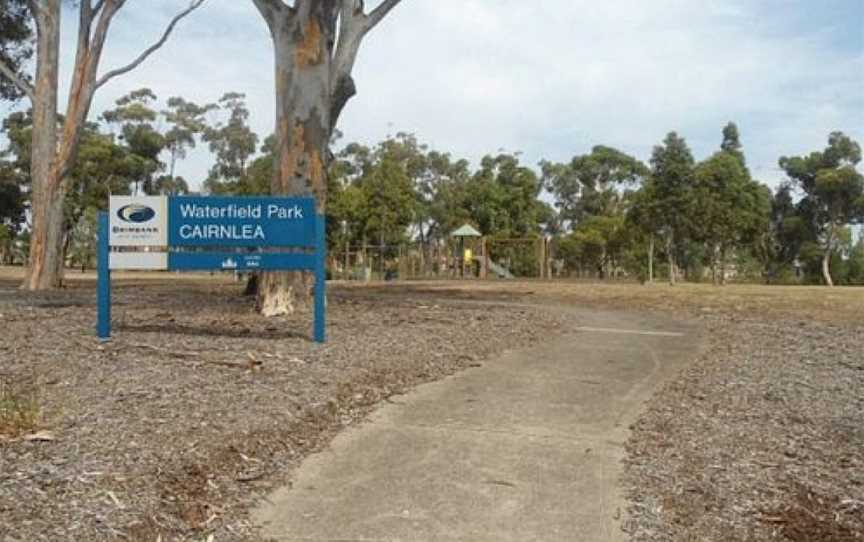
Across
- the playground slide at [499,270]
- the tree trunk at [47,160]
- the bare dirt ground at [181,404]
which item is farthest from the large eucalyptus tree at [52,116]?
the playground slide at [499,270]

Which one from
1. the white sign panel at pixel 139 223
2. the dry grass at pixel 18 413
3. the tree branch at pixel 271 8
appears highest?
the tree branch at pixel 271 8

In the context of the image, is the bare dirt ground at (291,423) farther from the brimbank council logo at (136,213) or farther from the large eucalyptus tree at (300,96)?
the large eucalyptus tree at (300,96)

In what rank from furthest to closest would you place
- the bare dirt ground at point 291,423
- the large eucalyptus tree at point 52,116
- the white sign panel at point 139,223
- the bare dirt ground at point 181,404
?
the large eucalyptus tree at point 52,116, the white sign panel at point 139,223, the bare dirt ground at point 291,423, the bare dirt ground at point 181,404

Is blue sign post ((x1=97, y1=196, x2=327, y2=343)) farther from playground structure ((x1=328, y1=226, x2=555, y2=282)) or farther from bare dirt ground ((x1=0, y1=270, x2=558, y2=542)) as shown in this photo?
playground structure ((x1=328, y1=226, x2=555, y2=282))

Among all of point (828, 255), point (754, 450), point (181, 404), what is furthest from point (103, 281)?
point (828, 255)

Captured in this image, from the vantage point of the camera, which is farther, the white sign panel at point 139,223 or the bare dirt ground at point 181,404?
the white sign panel at point 139,223

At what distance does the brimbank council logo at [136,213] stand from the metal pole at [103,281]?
179 millimetres

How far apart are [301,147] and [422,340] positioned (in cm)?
396

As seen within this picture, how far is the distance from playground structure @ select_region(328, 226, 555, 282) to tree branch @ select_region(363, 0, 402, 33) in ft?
87.5

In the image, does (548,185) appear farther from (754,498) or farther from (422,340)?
(754,498)

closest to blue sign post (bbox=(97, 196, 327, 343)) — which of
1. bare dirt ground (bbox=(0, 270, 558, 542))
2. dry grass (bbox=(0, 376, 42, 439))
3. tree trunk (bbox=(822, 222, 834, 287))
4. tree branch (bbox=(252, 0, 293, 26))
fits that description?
bare dirt ground (bbox=(0, 270, 558, 542))

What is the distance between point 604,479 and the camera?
5.57 meters

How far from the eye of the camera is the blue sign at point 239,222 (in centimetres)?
982

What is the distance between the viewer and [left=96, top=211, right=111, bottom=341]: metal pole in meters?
9.66
